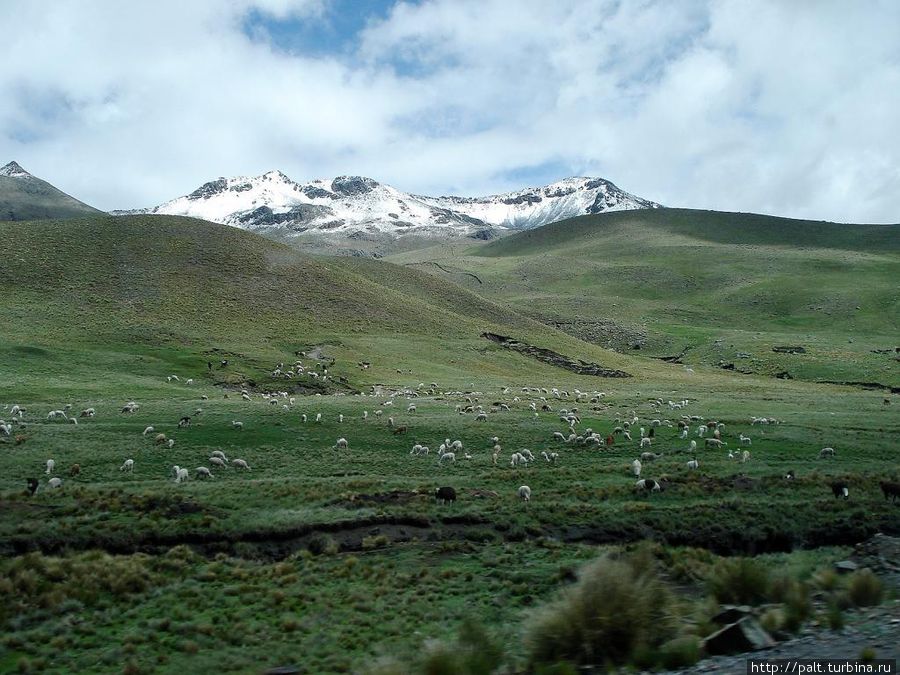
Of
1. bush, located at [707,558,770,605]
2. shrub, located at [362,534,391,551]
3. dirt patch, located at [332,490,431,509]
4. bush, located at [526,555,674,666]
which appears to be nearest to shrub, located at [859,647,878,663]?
bush, located at [526,555,674,666]

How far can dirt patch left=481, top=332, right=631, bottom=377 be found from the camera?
75125 mm

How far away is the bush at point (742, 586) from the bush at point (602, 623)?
221 cm

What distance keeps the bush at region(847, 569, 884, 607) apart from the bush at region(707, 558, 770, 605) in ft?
4.70

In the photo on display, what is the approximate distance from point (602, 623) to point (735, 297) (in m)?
146

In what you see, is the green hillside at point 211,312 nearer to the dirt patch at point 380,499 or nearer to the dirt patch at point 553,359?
the dirt patch at point 553,359

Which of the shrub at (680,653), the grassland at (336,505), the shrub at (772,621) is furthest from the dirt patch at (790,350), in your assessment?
the shrub at (680,653)

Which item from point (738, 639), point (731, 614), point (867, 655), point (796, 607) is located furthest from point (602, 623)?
point (867, 655)

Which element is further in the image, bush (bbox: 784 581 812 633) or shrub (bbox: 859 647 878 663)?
bush (bbox: 784 581 812 633)

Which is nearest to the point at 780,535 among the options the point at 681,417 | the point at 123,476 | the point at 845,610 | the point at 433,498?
the point at 845,610

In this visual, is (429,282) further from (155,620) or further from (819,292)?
(155,620)

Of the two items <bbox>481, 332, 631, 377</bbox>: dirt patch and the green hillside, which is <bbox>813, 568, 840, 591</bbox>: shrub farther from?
<bbox>481, 332, 631, 377</bbox>: dirt patch

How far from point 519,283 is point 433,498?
5791 inches

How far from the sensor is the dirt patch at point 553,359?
75125 millimetres

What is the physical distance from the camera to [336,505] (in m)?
22.7
